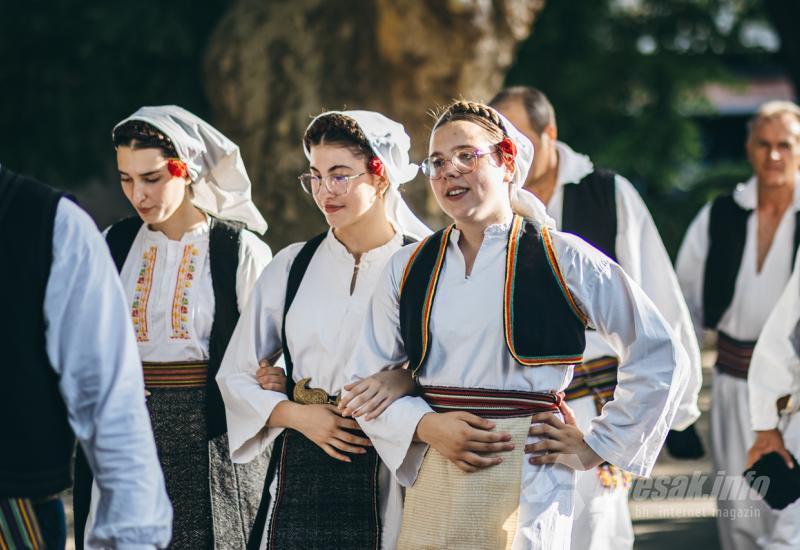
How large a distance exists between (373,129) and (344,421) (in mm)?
907

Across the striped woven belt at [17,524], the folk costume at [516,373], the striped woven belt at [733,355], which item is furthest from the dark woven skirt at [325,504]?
the striped woven belt at [733,355]

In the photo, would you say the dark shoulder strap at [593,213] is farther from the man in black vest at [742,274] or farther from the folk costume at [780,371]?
the man in black vest at [742,274]

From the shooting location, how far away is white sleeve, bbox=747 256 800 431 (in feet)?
13.6

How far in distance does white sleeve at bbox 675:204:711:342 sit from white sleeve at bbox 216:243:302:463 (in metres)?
2.60

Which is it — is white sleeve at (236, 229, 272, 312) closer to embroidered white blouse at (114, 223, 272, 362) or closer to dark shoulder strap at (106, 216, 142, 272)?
embroidered white blouse at (114, 223, 272, 362)

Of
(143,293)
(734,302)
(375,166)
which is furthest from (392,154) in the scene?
(734,302)

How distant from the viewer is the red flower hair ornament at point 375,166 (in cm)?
345

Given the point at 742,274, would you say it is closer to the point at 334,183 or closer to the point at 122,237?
the point at 334,183

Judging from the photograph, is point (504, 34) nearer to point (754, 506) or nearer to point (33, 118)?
point (33, 118)

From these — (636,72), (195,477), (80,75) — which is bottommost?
(195,477)

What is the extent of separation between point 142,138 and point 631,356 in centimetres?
192

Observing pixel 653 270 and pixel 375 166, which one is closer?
pixel 375 166

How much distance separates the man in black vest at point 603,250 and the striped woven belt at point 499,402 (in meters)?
1.11

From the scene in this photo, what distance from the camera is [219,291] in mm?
3932
